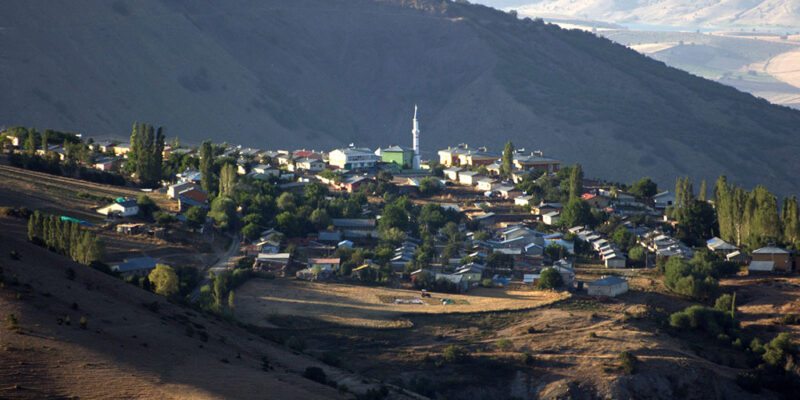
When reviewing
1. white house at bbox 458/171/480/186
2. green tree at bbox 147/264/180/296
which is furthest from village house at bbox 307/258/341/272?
white house at bbox 458/171/480/186

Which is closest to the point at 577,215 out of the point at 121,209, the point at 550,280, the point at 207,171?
the point at 550,280

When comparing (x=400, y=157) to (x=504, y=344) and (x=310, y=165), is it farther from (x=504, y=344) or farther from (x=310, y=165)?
(x=504, y=344)

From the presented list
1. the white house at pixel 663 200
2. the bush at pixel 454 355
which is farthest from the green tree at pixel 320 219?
the white house at pixel 663 200

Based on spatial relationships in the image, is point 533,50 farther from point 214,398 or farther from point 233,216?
point 214,398

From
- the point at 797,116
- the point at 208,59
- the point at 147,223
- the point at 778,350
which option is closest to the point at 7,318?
the point at 147,223

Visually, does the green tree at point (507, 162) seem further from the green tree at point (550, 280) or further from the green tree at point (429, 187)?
the green tree at point (550, 280)

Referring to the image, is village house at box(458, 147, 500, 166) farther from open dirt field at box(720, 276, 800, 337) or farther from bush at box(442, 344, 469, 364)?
bush at box(442, 344, 469, 364)
